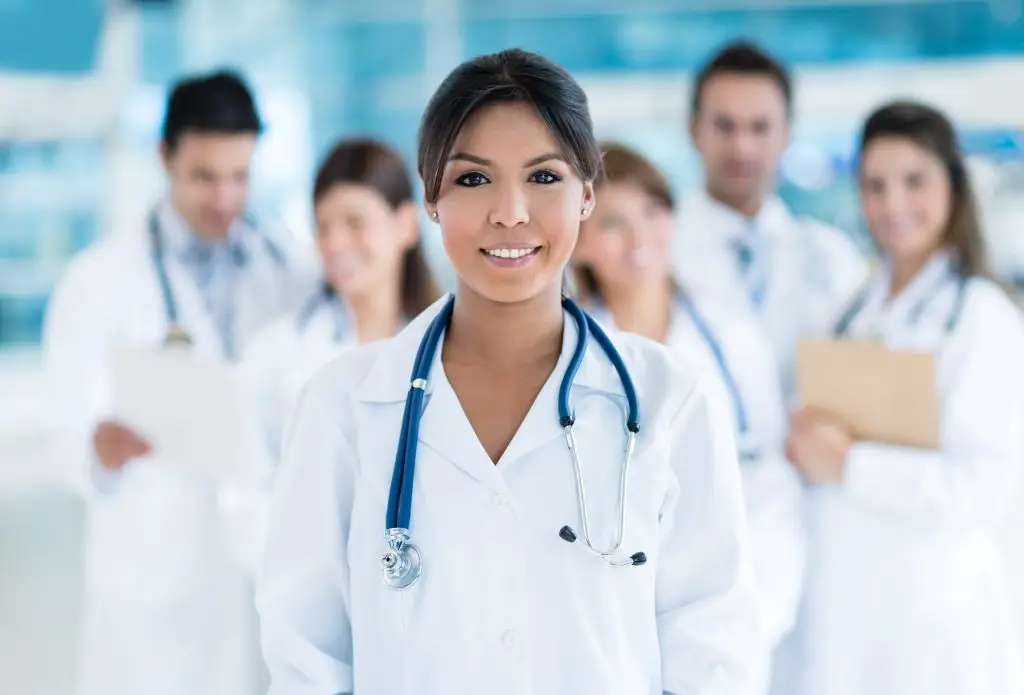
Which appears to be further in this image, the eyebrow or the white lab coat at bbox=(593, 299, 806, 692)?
the white lab coat at bbox=(593, 299, 806, 692)

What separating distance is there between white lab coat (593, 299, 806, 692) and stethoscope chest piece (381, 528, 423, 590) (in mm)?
954

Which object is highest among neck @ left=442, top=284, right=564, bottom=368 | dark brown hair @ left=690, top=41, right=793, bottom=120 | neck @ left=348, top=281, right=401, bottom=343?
dark brown hair @ left=690, top=41, right=793, bottom=120

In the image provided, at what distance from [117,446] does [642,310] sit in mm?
1095

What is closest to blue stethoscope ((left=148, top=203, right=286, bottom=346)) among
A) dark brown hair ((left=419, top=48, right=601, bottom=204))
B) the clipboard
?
dark brown hair ((left=419, top=48, right=601, bottom=204))

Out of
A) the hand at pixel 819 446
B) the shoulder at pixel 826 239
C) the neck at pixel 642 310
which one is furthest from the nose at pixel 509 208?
the shoulder at pixel 826 239

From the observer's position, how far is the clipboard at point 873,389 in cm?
184

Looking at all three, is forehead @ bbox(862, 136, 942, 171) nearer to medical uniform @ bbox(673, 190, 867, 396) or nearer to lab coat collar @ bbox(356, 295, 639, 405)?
medical uniform @ bbox(673, 190, 867, 396)

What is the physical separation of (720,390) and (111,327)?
129 centimetres

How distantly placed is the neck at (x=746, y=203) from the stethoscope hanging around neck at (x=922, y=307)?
0.33m

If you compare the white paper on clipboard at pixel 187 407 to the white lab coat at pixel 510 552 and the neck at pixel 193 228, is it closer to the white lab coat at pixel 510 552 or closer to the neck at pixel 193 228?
the neck at pixel 193 228

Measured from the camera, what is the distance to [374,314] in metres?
2.25

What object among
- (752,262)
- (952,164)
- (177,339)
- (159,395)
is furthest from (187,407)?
(952,164)

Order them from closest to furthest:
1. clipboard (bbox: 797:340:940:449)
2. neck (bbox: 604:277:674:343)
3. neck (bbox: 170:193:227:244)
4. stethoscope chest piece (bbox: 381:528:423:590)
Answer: stethoscope chest piece (bbox: 381:528:423:590) → clipboard (bbox: 797:340:940:449) → neck (bbox: 604:277:674:343) → neck (bbox: 170:193:227:244)

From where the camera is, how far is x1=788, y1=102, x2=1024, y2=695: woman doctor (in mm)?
1927
